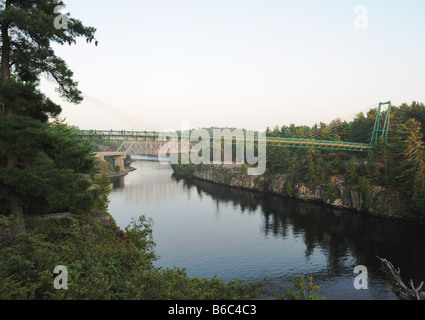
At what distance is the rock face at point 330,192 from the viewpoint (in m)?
49.6

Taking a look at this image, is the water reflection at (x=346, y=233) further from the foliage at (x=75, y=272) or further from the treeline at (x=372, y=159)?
the foliage at (x=75, y=272)

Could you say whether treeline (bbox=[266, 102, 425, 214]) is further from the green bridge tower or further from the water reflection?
the water reflection

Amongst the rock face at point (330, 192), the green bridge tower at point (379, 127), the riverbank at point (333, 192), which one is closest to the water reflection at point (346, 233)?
the riverbank at point (333, 192)

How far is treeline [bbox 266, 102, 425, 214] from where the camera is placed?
46.8 metres

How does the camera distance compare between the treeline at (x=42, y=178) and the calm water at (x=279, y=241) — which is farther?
the calm water at (x=279, y=241)

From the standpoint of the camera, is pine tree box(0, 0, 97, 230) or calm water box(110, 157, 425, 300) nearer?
pine tree box(0, 0, 97, 230)

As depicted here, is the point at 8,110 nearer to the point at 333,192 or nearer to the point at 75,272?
the point at 75,272

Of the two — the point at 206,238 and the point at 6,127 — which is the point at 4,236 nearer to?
the point at 6,127

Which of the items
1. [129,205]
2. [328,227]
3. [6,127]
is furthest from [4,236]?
[129,205]

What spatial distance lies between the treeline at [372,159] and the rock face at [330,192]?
4.69ft

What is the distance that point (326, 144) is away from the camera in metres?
63.7

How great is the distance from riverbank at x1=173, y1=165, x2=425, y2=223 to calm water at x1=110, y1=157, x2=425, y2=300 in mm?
2315

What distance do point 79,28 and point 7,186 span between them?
8.48 meters

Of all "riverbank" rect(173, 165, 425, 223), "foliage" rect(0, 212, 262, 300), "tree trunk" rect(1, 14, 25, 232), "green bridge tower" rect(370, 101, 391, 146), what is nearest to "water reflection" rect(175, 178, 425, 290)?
"riverbank" rect(173, 165, 425, 223)
